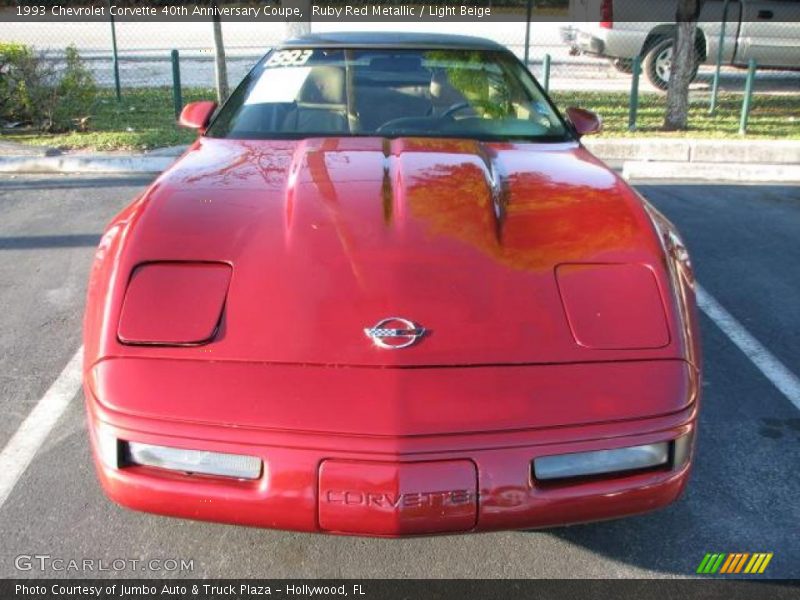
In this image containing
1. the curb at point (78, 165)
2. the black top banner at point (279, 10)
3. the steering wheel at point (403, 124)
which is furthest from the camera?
the black top banner at point (279, 10)

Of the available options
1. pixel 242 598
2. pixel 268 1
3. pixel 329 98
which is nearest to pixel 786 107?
pixel 329 98

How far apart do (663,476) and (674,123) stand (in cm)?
786

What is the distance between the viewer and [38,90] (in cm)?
862

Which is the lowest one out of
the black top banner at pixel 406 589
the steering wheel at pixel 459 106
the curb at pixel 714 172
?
the black top banner at pixel 406 589

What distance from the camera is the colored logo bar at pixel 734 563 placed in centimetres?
239

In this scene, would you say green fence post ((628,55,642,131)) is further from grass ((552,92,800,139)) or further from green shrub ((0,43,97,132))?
green shrub ((0,43,97,132))

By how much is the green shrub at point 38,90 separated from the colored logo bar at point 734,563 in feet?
27.5

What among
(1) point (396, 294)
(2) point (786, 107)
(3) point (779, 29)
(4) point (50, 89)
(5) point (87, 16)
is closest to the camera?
(1) point (396, 294)

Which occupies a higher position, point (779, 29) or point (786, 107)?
point (779, 29)

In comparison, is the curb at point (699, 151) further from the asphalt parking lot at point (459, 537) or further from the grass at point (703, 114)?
the asphalt parking lot at point (459, 537)

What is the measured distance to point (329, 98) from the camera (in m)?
3.59

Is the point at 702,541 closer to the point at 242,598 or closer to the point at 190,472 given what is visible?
the point at 242,598

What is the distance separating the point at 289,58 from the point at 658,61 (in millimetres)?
9709

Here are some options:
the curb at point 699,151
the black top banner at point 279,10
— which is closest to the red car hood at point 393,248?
the curb at point 699,151
